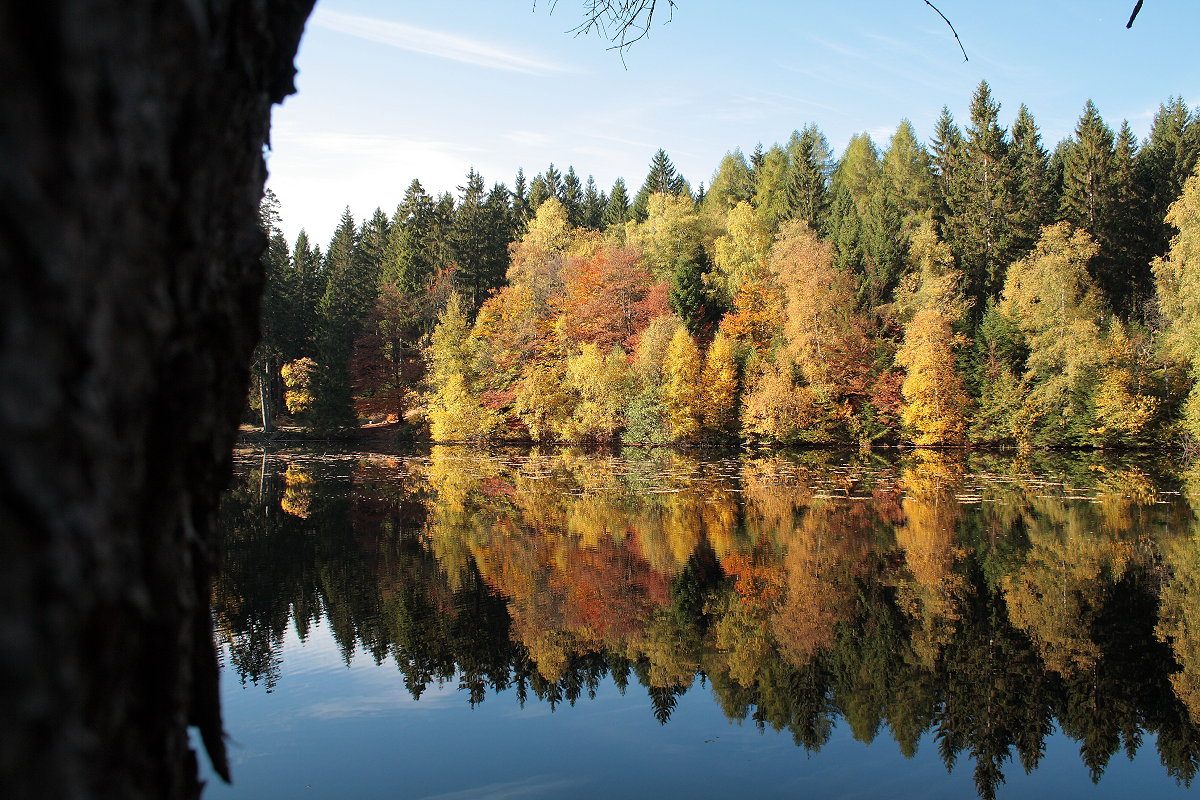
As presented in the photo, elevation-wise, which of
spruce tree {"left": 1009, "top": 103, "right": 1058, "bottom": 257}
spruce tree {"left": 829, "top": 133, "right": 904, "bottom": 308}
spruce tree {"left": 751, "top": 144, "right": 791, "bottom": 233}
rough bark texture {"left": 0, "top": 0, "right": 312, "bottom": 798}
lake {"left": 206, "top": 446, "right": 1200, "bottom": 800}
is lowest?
lake {"left": 206, "top": 446, "right": 1200, "bottom": 800}

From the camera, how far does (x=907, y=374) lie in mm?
35344

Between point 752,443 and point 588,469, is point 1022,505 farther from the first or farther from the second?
point 752,443

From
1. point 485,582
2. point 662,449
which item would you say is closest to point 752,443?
point 662,449

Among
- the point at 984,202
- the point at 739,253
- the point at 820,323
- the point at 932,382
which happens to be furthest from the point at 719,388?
the point at 984,202

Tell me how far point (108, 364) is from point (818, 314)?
35.6 metres

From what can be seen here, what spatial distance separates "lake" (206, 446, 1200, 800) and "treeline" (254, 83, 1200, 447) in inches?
718

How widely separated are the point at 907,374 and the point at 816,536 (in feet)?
79.1

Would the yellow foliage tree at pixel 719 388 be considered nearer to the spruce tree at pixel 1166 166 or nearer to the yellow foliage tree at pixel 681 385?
the yellow foliage tree at pixel 681 385

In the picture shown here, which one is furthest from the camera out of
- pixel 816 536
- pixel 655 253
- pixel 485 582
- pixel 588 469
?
pixel 655 253

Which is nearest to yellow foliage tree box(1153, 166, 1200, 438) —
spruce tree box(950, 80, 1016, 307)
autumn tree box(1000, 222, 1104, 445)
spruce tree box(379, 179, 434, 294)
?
autumn tree box(1000, 222, 1104, 445)

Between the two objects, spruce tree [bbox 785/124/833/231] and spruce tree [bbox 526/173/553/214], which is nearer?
spruce tree [bbox 785/124/833/231]

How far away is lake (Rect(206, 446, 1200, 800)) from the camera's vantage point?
19.7ft

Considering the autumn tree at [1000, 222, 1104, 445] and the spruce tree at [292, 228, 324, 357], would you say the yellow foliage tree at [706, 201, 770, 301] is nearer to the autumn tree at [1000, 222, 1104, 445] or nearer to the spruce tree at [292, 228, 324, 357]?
the autumn tree at [1000, 222, 1104, 445]

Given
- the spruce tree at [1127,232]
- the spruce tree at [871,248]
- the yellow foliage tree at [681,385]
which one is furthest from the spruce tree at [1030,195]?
the yellow foliage tree at [681,385]
